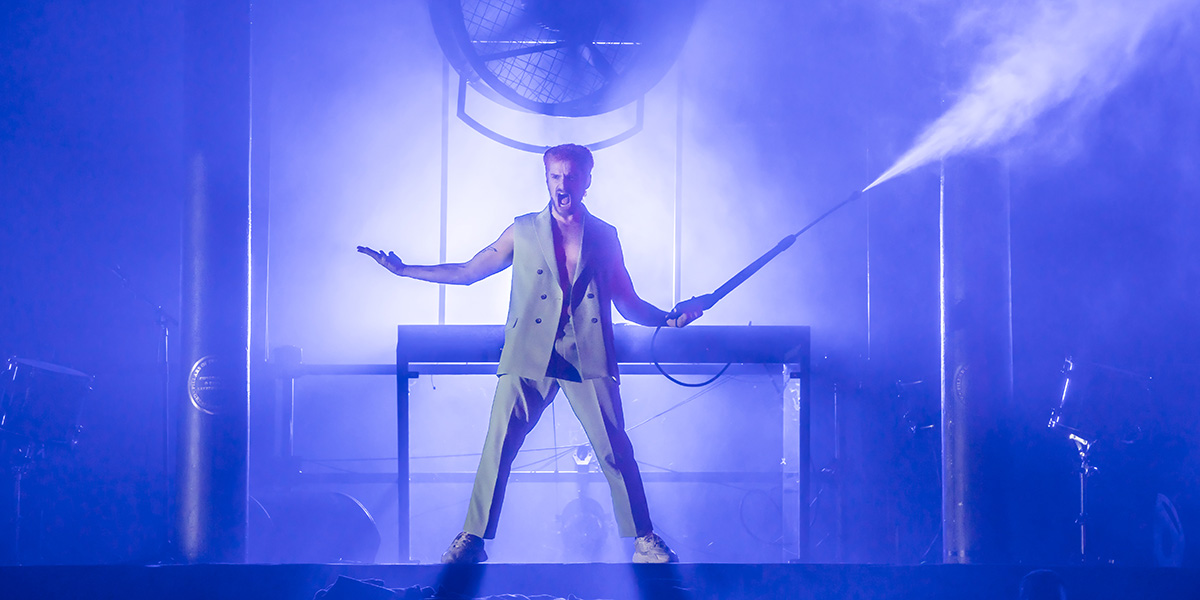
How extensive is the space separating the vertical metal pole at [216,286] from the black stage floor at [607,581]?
4.47 feet

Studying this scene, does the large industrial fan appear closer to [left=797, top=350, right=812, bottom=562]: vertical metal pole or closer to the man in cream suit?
the man in cream suit

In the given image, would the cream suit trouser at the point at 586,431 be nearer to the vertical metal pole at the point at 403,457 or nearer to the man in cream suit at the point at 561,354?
the man in cream suit at the point at 561,354

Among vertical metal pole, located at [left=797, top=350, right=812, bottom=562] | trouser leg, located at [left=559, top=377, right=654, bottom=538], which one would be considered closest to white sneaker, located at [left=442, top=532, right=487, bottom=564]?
trouser leg, located at [left=559, top=377, right=654, bottom=538]

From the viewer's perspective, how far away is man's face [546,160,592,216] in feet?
9.82

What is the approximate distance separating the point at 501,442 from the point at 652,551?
2.34ft

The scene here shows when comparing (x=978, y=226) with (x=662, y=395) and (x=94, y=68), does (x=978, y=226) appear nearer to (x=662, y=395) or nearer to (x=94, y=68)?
(x=662, y=395)

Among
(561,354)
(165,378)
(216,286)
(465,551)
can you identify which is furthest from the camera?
(165,378)

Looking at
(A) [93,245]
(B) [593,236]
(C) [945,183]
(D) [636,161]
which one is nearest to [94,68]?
(A) [93,245]

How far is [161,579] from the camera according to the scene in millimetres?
2697

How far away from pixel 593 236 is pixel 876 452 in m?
3.62

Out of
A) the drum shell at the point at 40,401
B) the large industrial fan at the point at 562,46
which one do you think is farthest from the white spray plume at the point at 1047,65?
the drum shell at the point at 40,401

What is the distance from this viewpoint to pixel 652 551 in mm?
2873

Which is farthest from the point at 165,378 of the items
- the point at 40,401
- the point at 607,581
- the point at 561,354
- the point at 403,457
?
the point at 607,581

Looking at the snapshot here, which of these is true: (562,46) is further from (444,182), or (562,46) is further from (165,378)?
(165,378)
